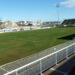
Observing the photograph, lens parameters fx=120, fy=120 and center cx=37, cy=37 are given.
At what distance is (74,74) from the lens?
7152 millimetres

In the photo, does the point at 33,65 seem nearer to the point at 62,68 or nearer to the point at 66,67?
the point at 62,68

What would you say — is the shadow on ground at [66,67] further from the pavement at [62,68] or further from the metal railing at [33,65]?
the metal railing at [33,65]

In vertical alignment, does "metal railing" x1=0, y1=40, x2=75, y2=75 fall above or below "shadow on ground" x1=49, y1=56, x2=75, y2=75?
above

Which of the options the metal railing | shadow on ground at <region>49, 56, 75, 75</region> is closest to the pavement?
shadow on ground at <region>49, 56, 75, 75</region>

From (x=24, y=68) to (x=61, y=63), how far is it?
3.84 m

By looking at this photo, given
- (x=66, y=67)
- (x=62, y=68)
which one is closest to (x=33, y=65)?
(x=62, y=68)

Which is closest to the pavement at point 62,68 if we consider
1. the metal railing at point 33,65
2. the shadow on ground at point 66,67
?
the shadow on ground at point 66,67

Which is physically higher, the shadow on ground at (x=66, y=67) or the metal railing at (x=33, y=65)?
the metal railing at (x=33, y=65)

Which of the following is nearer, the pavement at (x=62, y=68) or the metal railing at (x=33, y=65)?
the metal railing at (x=33, y=65)

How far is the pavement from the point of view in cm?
757

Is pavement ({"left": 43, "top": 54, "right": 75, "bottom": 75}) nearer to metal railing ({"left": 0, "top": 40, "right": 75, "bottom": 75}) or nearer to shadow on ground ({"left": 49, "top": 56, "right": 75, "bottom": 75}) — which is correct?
shadow on ground ({"left": 49, "top": 56, "right": 75, "bottom": 75})

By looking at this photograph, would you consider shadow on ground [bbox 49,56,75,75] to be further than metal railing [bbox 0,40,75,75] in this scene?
Yes

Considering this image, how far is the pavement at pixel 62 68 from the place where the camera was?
24.8 feet

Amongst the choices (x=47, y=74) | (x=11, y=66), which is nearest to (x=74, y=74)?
(x=47, y=74)
